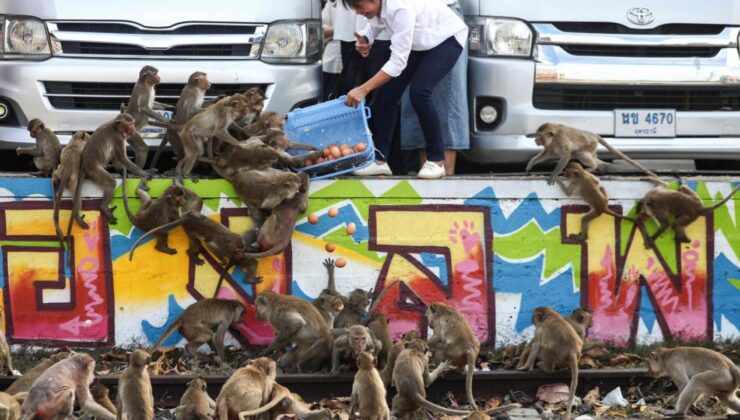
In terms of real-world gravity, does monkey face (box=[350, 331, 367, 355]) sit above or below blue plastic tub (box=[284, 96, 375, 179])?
below

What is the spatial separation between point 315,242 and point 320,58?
2.04 metres

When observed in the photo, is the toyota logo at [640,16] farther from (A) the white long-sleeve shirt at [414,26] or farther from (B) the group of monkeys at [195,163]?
(B) the group of monkeys at [195,163]

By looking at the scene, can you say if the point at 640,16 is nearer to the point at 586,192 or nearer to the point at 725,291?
the point at 586,192

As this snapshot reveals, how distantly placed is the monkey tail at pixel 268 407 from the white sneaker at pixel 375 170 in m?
3.07

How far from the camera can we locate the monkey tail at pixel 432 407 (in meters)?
10.3

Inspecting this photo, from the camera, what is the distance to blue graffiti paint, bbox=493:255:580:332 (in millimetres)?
12578

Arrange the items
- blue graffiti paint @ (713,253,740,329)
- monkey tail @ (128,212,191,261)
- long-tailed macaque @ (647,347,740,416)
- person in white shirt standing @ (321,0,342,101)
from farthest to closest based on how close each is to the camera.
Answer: person in white shirt standing @ (321,0,342,101)
blue graffiti paint @ (713,253,740,329)
monkey tail @ (128,212,191,261)
long-tailed macaque @ (647,347,740,416)

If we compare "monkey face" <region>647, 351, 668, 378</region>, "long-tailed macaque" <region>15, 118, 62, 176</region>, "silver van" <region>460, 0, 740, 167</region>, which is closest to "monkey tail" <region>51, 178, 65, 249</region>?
"long-tailed macaque" <region>15, 118, 62, 176</region>

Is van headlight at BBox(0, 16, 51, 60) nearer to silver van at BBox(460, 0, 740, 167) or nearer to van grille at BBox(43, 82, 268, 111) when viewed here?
van grille at BBox(43, 82, 268, 111)

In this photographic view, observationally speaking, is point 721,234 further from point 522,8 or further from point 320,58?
point 320,58

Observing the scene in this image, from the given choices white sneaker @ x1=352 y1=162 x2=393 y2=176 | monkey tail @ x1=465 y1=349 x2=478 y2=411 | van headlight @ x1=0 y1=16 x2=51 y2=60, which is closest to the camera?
monkey tail @ x1=465 y1=349 x2=478 y2=411

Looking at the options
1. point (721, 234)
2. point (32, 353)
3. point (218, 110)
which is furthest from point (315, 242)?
point (721, 234)

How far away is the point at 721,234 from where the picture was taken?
12797 mm

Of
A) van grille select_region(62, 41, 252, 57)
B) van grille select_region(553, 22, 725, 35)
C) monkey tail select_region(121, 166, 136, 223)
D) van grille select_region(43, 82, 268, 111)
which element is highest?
van grille select_region(553, 22, 725, 35)
